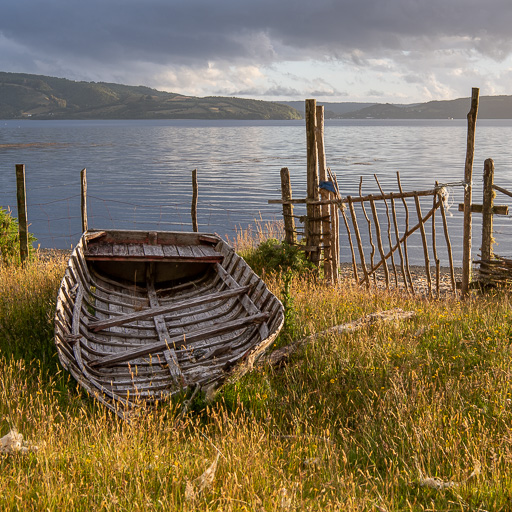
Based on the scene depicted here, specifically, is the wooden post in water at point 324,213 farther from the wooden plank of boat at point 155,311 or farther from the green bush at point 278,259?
the wooden plank of boat at point 155,311

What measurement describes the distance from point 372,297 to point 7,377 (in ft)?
19.2

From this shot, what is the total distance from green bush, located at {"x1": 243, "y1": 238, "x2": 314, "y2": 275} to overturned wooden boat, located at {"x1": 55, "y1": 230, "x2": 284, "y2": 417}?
3.38 ft

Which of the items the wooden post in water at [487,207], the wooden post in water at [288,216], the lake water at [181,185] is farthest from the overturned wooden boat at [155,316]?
the wooden post in water at [487,207]

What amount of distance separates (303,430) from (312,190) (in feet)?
22.4

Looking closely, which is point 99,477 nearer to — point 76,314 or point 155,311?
point 76,314

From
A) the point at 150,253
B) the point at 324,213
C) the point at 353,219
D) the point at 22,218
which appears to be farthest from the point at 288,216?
the point at 22,218

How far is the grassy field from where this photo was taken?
11.4 ft

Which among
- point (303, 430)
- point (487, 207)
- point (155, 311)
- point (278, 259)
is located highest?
point (487, 207)

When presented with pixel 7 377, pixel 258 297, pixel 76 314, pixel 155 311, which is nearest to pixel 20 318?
pixel 76 314

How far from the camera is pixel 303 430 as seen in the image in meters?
5.24

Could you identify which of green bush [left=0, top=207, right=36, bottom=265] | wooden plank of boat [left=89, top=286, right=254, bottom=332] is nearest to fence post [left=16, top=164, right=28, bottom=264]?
green bush [left=0, top=207, right=36, bottom=265]

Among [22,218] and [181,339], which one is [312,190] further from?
[22,218]

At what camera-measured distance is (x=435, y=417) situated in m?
4.57

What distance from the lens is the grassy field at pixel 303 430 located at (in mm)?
3473
